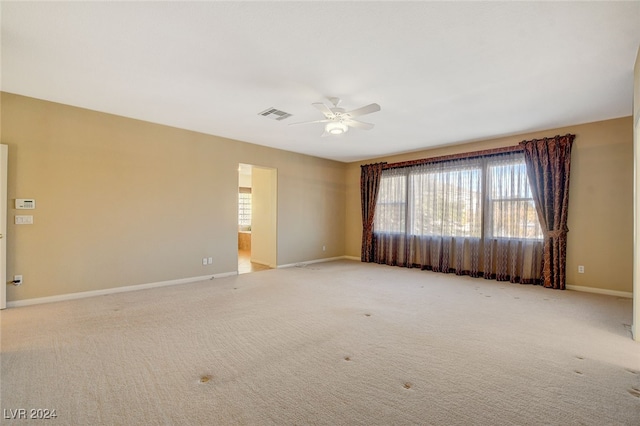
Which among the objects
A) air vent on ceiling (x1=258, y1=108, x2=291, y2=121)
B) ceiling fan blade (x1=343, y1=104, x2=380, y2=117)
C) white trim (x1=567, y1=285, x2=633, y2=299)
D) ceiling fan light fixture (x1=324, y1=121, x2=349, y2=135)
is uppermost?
air vent on ceiling (x1=258, y1=108, x2=291, y2=121)

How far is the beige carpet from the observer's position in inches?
73.3

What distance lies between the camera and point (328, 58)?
2.85 meters

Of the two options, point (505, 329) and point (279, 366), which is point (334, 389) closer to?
point (279, 366)

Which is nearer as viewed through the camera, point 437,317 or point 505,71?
point 505,71

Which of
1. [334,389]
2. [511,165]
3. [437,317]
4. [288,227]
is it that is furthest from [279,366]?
[511,165]

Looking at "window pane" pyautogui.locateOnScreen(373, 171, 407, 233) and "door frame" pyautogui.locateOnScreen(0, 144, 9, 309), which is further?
"window pane" pyautogui.locateOnScreen(373, 171, 407, 233)

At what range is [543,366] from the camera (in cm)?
241

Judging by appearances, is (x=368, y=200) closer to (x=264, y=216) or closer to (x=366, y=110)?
(x=264, y=216)

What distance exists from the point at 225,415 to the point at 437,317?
269 cm

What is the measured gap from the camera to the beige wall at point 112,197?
3.88 metres

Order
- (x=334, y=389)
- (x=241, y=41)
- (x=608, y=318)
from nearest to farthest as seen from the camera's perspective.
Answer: (x=334, y=389), (x=241, y=41), (x=608, y=318)

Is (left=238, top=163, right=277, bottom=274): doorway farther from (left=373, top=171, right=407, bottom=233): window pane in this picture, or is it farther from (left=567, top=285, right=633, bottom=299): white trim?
(left=567, top=285, right=633, bottom=299): white trim

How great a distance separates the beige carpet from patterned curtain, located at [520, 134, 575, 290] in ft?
2.44

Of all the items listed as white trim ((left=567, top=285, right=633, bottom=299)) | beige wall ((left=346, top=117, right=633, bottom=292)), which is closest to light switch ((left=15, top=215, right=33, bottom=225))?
beige wall ((left=346, top=117, right=633, bottom=292))
